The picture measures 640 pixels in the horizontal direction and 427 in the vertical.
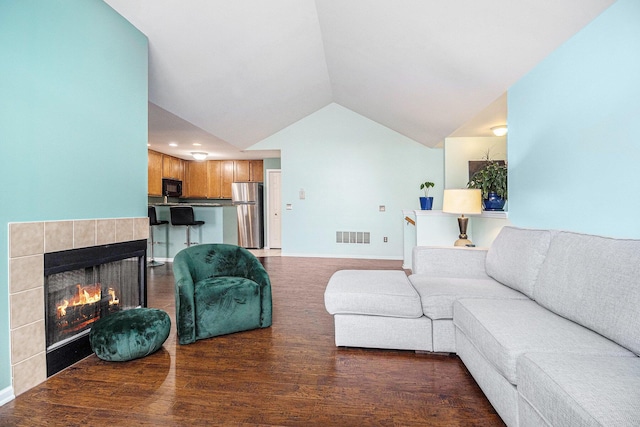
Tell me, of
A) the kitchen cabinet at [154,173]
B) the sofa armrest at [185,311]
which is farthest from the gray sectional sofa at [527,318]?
the kitchen cabinet at [154,173]

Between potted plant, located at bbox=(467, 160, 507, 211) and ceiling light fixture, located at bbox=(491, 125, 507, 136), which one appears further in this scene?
ceiling light fixture, located at bbox=(491, 125, 507, 136)

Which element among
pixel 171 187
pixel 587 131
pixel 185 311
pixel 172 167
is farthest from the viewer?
pixel 172 167

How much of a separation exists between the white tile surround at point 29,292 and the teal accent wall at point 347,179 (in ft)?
15.5

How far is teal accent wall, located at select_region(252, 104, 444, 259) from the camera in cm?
634

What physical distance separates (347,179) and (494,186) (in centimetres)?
334

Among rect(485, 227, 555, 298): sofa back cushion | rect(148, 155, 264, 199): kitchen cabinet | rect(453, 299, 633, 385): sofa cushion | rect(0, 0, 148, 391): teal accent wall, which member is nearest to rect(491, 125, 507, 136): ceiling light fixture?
rect(485, 227, 555, 298): sofa back cushion

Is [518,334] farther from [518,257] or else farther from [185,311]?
[185,311]

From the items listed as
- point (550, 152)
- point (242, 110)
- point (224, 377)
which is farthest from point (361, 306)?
point (242, 110)

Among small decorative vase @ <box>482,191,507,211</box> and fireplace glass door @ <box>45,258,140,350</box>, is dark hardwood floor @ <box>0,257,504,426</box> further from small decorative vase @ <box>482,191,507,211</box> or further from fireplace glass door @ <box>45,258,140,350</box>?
small decorative vase @ <box>482,191,507,211</box>

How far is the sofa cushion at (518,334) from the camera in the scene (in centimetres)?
133

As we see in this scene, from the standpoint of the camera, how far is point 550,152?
2439 mm

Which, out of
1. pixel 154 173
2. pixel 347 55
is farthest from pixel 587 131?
pixel 154 173

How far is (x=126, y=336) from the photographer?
6.78 ft

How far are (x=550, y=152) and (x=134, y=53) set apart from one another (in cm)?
339
